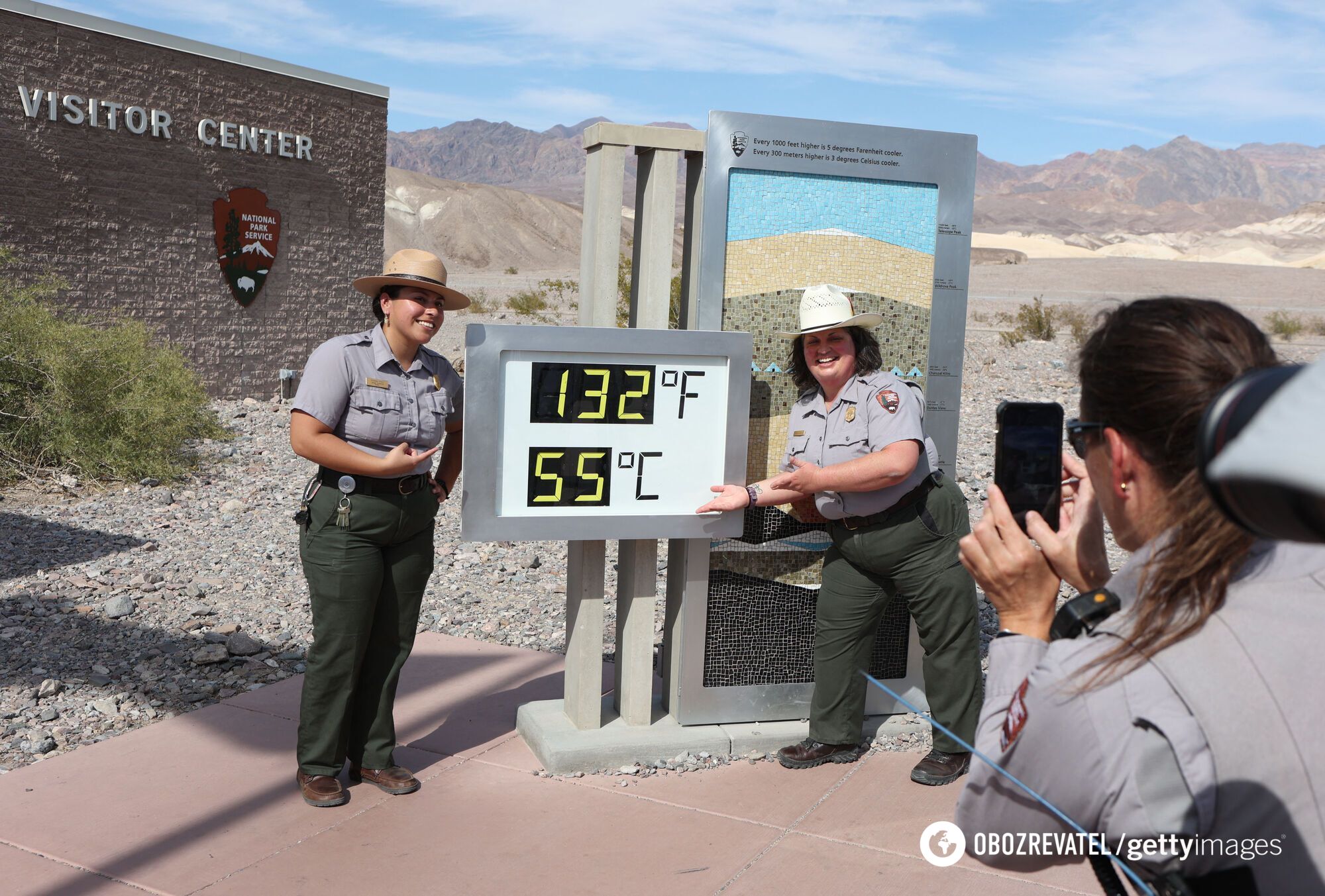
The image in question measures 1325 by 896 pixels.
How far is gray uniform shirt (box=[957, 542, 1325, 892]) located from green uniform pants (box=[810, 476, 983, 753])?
263cm

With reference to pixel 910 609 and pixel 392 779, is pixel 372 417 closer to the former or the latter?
pixel 392 779

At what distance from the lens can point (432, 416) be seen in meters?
3.94

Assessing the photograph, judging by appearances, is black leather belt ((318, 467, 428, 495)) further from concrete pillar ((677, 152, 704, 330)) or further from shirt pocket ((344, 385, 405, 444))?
concrete pillar ((677, 152, 704, 330))

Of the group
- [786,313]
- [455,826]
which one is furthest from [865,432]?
[455,826]

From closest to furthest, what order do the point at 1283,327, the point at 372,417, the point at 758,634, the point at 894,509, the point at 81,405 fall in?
the point at 372,417
the point at 894,509
the point at 758,634
the point at 81,405
the point at 1283,327

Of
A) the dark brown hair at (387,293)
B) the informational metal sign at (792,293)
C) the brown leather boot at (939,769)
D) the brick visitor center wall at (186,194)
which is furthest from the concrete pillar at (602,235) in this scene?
the brick visitor center wall at (186,194)

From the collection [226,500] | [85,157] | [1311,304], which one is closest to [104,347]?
[226,500]

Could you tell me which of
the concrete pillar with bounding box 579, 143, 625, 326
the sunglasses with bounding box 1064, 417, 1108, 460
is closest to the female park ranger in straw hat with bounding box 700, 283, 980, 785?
the concrete pillar with bounding box 579, 143, 625, 326

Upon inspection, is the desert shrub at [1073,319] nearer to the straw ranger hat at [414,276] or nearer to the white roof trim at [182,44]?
the white roof trim at [182,44]

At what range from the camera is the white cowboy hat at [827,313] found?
4066 millimetres

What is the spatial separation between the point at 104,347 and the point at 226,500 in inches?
105

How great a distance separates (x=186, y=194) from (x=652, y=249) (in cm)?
1160

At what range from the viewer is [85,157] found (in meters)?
13.2

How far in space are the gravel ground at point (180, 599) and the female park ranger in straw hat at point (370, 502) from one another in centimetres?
103
